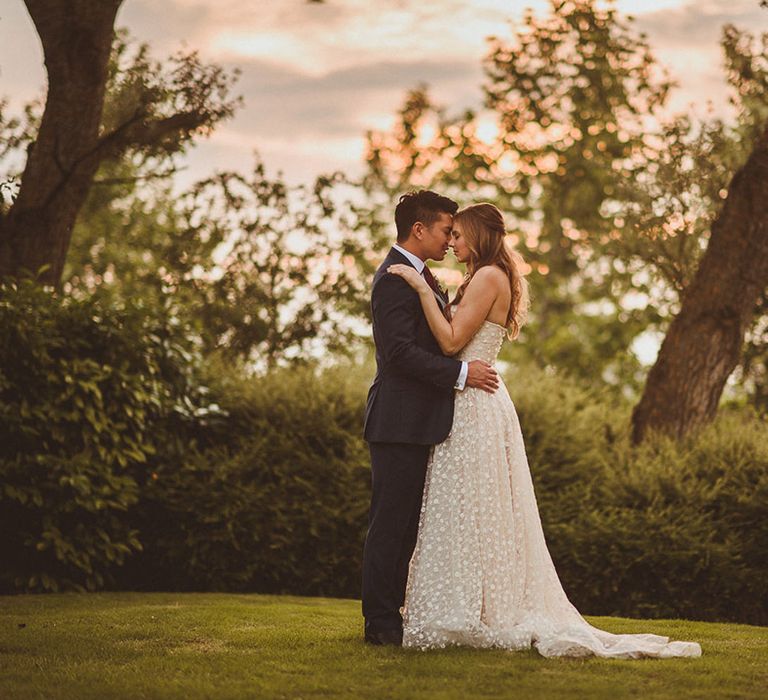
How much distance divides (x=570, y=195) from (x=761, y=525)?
40.3 feet

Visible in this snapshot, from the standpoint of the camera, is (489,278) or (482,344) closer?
(489,278)

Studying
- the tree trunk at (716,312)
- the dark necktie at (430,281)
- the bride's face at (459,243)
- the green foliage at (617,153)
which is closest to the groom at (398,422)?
Answer: the dark necktie at (430,281)

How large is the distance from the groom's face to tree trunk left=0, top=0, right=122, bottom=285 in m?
5.09

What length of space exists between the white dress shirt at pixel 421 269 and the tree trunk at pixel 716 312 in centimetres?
519

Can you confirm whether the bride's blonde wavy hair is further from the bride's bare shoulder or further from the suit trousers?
the suit trousers

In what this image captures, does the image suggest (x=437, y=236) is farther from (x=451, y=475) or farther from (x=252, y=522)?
(x=252, y=522)

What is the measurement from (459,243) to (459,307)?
0.39 metres

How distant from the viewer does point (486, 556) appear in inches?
238

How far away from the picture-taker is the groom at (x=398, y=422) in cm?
606

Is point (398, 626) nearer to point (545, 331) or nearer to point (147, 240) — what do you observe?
point (147, 240)

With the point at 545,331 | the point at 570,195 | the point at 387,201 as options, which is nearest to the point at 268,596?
the point at 570,195

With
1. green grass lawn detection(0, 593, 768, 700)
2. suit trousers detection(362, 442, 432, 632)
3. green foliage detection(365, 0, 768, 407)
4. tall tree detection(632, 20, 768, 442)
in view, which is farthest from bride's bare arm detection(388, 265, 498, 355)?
green foliage detection(365, 0, 768, 407)

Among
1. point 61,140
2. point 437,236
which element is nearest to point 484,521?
point 437,236

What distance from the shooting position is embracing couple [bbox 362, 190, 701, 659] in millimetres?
5977
